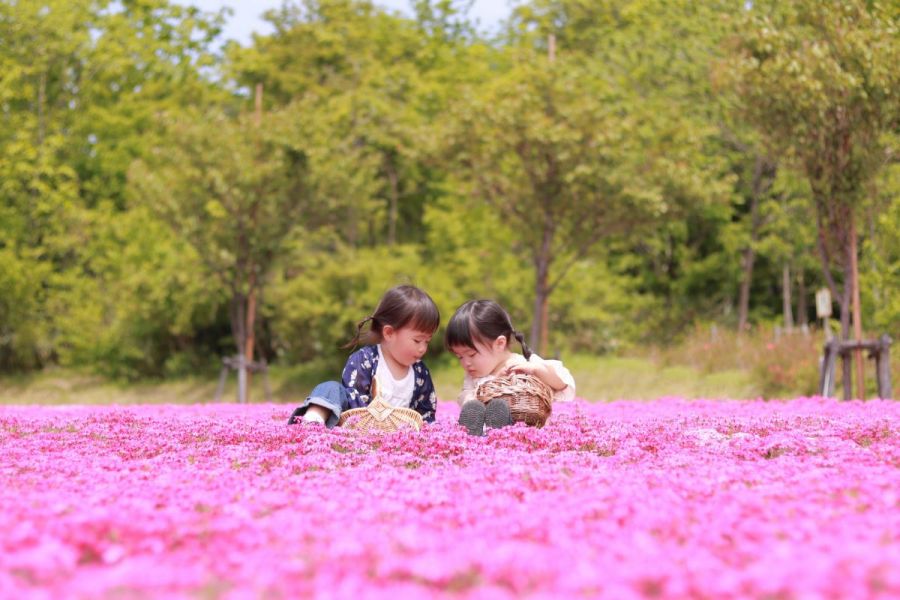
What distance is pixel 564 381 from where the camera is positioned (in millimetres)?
8906

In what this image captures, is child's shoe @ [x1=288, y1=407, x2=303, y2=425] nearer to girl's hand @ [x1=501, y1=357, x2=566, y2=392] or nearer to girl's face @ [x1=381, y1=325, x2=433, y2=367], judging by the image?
girl's face @ [x1=381, y1=325, x2=433, y2=367]

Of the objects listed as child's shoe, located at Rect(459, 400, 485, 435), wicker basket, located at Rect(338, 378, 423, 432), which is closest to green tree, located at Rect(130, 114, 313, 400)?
wicker basket, located at Rect(338, 378, 423, 432)

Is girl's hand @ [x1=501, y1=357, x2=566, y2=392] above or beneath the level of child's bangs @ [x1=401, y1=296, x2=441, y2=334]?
beneath

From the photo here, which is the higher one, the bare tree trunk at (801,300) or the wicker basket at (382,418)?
the bare tree trunk at (801,300)

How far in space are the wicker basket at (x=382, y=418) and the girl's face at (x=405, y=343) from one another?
1.70 feet

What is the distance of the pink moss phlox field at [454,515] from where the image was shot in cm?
335

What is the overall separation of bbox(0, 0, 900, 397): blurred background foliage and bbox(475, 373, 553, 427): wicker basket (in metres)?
10.2

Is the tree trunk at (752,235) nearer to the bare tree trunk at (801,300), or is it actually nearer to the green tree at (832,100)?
the bare tree trunk at (801,300)

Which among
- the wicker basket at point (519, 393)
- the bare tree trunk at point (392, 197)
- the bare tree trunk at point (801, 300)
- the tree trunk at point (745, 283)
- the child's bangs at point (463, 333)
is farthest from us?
the bare tree trunk at point (392, 197)

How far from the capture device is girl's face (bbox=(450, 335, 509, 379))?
8930 millimetres

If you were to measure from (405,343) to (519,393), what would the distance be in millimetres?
1162

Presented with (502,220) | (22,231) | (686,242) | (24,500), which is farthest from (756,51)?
(22,231)

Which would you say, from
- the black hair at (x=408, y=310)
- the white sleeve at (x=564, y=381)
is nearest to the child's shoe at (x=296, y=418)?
the black hair at (x=408, y=310)

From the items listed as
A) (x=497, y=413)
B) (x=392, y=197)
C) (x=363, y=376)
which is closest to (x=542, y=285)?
(x=392, y=197)
